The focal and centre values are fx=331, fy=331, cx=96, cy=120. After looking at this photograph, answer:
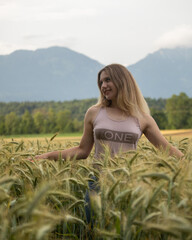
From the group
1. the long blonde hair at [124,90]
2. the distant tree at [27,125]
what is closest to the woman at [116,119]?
the long blonde hair at [124,90]

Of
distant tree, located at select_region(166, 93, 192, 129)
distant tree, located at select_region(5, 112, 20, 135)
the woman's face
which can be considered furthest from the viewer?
distant tree, located at select_region(166, 93, 192, 129)

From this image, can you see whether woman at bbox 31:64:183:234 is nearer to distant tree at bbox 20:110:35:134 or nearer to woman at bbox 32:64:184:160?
woman at bbox 32:64:184:160

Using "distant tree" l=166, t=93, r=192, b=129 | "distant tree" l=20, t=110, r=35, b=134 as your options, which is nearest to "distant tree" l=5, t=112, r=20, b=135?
"distant tree" l=20, t=110, r=35, b=134

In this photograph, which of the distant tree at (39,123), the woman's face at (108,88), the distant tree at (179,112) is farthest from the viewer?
the distant tree at (39,123)

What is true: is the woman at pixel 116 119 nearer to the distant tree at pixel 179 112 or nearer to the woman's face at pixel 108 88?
the woman's face at pixel 108 88

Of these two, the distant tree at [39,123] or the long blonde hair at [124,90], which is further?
the distant tree at [39,123]

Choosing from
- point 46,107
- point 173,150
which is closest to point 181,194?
point 173,150

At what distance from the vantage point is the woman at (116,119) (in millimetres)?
3631

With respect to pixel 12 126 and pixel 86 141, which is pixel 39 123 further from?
pixel 86 141

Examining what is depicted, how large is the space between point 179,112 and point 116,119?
36243 mm

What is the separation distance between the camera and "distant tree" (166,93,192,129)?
118 ft

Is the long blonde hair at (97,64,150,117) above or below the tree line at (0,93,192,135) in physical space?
above

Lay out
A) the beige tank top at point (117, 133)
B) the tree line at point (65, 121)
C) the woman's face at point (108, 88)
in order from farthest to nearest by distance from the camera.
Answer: the tree line at point (65, 121) < the woman's face at point (108, 88) < the beige tank top at point (117, 133)

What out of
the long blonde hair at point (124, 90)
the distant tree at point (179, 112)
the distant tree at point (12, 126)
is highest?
the long blonde hair at point (124, 90)
